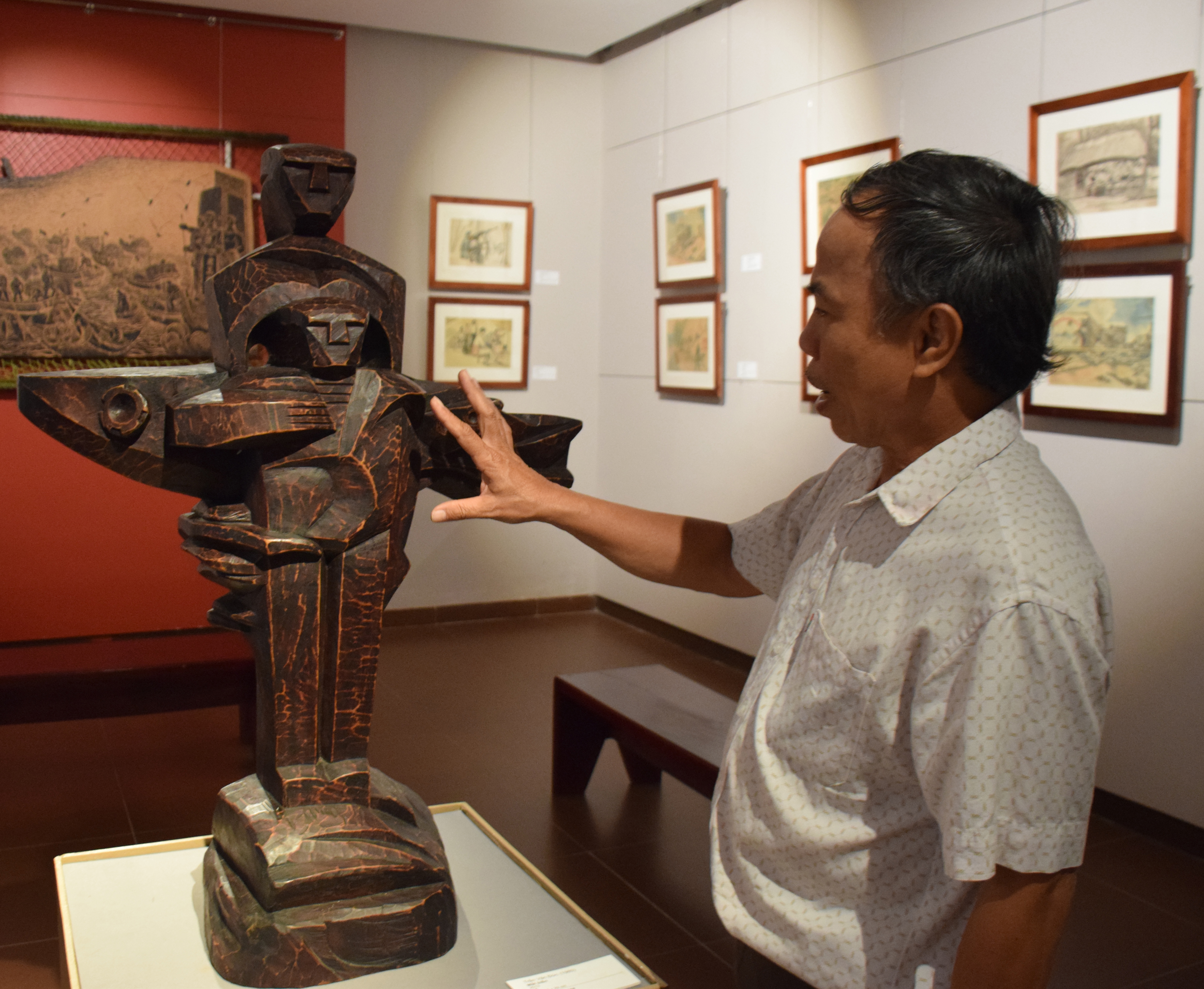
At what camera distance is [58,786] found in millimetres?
3648

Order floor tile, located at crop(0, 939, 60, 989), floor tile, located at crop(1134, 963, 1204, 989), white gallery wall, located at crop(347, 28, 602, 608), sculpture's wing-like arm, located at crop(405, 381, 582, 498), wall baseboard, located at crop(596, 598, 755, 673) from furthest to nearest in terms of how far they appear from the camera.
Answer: white gallery wall, located at crop(347, 28, 602, 608) < wall baseboard, located at crop(596, 598, 755, 673) < floor tile, located at crop(1134, 963, 1204, 989) < floor tile, located at crop(0, 939, 60, 989) < sculpture's wing-like arm, located at crop(405, 381, 582, 498)

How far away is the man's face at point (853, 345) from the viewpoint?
4.31 ft

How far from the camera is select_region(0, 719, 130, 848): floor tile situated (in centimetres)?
331

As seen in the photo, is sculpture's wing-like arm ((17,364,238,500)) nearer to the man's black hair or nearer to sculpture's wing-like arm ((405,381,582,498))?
sculpture's wing-like arm ((405,381,582,498))

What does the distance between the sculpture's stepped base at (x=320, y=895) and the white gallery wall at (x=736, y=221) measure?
240cm

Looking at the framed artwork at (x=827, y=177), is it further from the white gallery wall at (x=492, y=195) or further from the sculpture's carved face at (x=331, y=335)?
the sculpture's carved face at (x=331, y=335)

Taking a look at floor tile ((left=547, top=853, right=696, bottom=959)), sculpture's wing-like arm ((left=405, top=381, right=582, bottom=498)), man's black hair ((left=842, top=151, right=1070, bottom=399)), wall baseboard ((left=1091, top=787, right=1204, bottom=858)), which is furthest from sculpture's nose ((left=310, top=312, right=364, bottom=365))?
wall baseboard ((left=1091, top=787, right=1204, bottom=858))

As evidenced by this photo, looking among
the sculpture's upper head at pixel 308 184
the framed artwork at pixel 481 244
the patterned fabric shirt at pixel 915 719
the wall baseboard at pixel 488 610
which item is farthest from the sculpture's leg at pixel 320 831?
the framed artwork at pixel 481 244

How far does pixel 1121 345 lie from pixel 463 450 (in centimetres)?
227

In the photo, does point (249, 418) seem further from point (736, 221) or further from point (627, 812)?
point (736, 221)

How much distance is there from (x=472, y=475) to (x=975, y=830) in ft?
3.84

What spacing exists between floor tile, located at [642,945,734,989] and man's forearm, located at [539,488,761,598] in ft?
3.79

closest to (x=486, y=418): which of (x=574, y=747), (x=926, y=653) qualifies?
(x=926, y=653)

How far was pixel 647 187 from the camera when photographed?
582 centimetres
